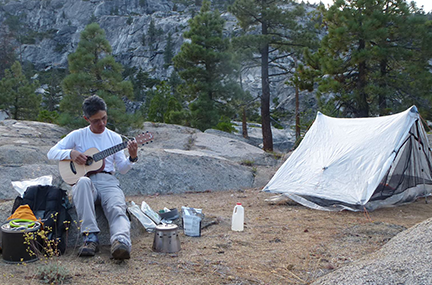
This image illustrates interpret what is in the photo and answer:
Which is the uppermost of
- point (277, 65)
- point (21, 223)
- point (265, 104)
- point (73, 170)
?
point (277, 65)

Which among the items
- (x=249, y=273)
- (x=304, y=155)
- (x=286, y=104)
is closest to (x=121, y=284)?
(x=249, y=273)

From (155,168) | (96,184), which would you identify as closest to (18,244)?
(96,184)

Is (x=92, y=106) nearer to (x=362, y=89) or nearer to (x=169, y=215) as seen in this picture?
(x=169, y=215)

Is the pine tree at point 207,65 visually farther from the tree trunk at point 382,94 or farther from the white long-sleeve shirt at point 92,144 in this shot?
the white long-sleeve shirt at point 92,144

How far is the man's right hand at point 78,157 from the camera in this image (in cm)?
364

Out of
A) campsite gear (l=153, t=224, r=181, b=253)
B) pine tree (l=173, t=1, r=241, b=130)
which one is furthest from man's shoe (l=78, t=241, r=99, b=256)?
pine tree (l=173, t=1, r=241, b=130)

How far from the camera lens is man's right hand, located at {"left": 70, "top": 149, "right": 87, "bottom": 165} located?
3637 millimetres

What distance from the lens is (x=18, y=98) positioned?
21547 mm

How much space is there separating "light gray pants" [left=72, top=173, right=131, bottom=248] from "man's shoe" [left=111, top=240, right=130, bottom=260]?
59mm

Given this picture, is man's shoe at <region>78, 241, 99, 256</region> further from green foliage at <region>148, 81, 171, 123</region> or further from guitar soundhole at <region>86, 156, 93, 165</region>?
green foliage at <region>148, 81, 171, 123</region>

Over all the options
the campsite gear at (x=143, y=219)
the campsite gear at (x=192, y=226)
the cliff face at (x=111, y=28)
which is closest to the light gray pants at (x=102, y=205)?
the campsite gear at (x=143, y=219)

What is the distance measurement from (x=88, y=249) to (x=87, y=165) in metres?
0.89

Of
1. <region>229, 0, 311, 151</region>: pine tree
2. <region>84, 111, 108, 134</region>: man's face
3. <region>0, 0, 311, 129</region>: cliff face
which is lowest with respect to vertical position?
<region>84, 111, 108, 134</region>: man's face

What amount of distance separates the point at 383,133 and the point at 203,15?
12.9 m
